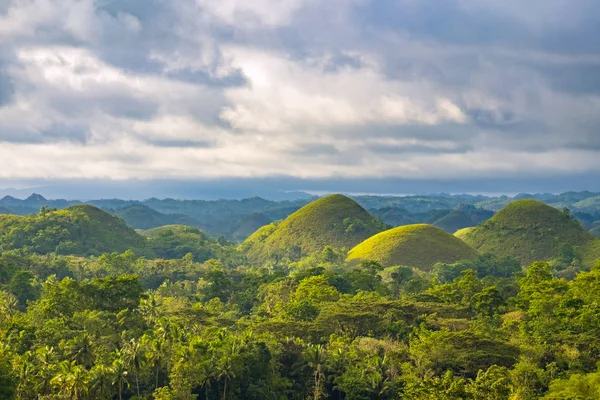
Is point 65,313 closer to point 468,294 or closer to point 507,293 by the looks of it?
point 468,294

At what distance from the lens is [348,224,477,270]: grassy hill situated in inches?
6727

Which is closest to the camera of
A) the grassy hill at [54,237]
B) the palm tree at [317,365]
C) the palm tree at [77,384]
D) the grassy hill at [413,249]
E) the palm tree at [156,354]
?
the palm tree at [77,384]

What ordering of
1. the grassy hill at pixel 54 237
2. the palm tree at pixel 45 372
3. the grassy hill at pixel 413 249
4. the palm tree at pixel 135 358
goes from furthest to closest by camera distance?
the grassy hill at pixel 54 237 → the grassy hill at pixel 413 249 → the palm tree at pixel 135 358 → the palm tree at pixel 45 372

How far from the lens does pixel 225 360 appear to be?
184 feet

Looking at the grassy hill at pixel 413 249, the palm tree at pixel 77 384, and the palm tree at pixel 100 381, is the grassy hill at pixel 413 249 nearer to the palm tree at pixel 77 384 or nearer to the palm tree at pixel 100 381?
the palm tree at pixel 100 381

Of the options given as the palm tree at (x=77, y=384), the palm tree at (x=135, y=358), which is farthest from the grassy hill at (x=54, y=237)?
the palm tree at (x=77, y=384)

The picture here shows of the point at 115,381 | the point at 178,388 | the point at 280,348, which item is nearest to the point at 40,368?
the point at 115,381

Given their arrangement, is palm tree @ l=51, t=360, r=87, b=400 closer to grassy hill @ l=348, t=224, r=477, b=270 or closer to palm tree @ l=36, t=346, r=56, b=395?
palm tree @ l=36, t=346, r=56, b=395

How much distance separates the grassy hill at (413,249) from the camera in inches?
6727

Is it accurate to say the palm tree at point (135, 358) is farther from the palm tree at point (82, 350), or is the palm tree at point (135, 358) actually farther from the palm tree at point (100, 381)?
the palm tree at point (82, 350)

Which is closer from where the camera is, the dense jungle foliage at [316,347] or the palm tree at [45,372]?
the palm tree at [45,372]

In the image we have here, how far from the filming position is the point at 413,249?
175125 millimetres

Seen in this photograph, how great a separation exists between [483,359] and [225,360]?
24.1 m

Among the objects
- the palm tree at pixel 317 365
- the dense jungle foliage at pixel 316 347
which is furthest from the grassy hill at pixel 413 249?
the palm tree at pixel 317 365
